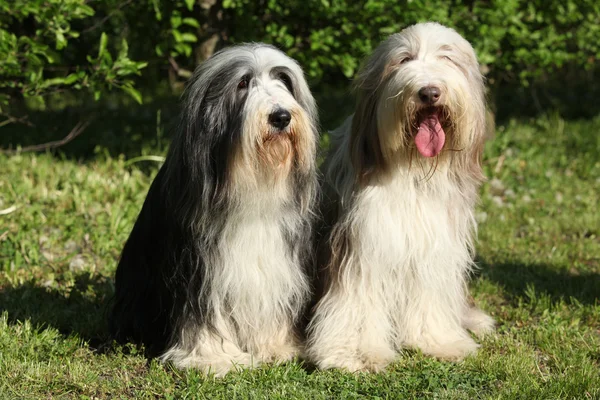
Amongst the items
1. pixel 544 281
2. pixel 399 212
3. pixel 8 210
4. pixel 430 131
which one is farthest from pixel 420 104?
pixel 8 210

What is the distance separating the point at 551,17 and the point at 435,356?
16.1 ft

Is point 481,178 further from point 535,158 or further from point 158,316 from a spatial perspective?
point 535,158

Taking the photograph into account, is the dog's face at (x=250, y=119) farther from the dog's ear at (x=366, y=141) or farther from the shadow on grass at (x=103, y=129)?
the shadow on grass at (x=103, y=129)

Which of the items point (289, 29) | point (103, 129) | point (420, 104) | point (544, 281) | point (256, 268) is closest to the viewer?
point (420, 104)

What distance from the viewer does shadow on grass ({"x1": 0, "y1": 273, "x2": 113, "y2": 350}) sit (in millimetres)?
4328

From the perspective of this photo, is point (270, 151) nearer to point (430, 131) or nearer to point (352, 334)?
point (430, 131)

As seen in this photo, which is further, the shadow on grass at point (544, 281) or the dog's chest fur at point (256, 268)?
the shadow on grass at point (544, 281)

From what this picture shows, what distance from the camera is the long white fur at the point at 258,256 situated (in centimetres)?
346

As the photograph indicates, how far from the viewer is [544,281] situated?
16.9ft

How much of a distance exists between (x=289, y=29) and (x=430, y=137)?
Result: 3.50m

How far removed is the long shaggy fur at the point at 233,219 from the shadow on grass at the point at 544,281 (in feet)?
5.54

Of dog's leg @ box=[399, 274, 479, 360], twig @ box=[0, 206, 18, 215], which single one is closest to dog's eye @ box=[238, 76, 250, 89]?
dog's leg @ box=[399, 274, 479, 360]

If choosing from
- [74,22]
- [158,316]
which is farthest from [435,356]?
[74,22]

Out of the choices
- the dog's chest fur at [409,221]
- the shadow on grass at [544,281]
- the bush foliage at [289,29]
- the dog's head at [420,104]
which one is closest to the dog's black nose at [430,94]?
the dog's head at [420,104]
